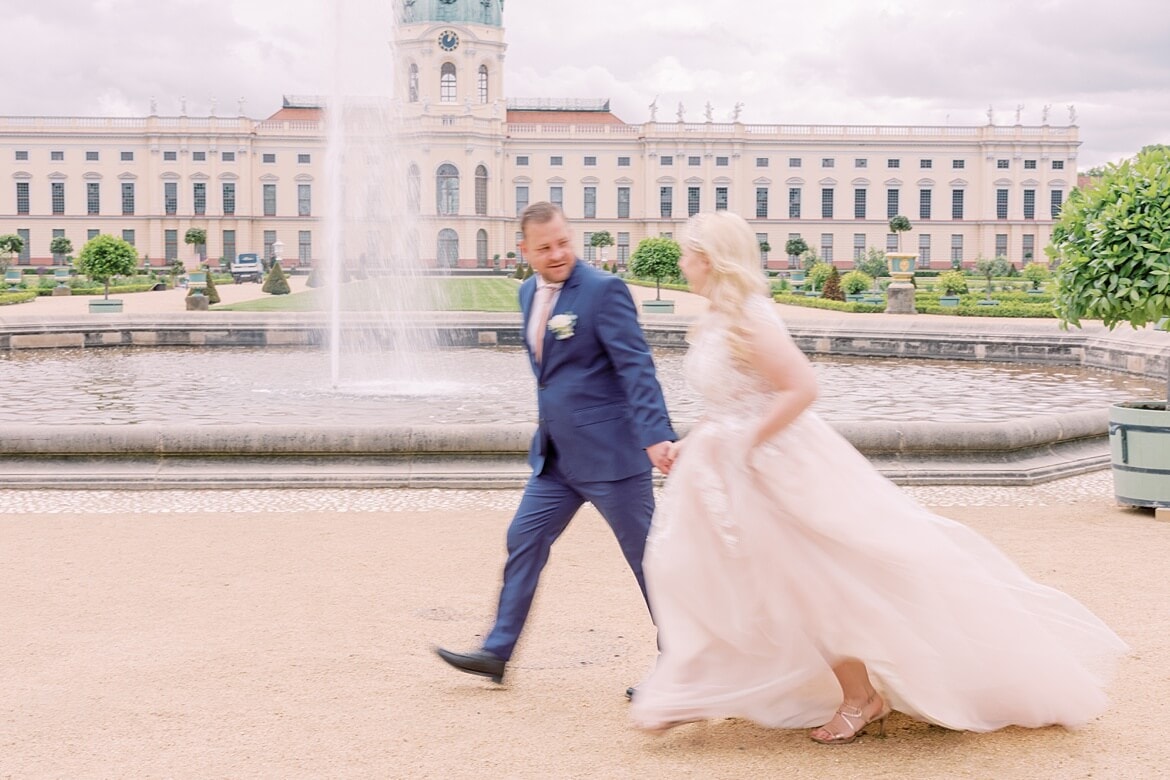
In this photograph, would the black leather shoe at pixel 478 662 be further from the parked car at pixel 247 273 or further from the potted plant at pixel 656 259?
the parked car at pixel 247 273

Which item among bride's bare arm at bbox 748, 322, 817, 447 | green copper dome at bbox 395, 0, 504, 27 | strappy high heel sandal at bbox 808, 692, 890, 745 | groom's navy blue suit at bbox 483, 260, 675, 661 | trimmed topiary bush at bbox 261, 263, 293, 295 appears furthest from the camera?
green copper dome at bbox 395, 0, 504, 27

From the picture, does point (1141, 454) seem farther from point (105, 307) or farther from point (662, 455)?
point (105, 307)

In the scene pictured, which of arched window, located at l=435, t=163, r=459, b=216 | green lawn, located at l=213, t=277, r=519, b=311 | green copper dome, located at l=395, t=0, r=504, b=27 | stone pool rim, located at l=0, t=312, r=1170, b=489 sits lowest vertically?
stone pool rim, located at l=0, t=312, r=1170, b=489

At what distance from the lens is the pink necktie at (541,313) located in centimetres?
328

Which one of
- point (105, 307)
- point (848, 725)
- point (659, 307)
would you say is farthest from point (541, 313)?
point (105, 307)

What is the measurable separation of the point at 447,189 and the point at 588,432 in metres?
59.0

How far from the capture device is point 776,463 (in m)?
2.84

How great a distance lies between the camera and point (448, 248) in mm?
61312

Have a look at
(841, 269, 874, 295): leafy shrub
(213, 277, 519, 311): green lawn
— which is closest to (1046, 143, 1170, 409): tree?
(213, 277, 519, 311): green lawn

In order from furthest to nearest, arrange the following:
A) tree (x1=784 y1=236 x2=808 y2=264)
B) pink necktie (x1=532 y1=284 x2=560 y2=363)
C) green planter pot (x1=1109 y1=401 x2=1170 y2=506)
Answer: tree (x1=784 y1=236 x2=808 y2=264), green planter pot (x1=1109 y1=401 x2=1170 y2=506), pink necktie (x1=532 y1=284 x2=560 y2=363)

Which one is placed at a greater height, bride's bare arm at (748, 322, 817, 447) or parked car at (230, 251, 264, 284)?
parked car at (230, 251, 264, 284)

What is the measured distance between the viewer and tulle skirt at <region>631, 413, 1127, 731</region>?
283 centimetres

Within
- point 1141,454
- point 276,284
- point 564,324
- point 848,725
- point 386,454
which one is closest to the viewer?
point 848,725

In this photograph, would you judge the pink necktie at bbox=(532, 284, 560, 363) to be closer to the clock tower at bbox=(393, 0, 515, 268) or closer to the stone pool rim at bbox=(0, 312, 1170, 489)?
the stone pool rim at bbox=(0, 312, 1170, 489)
